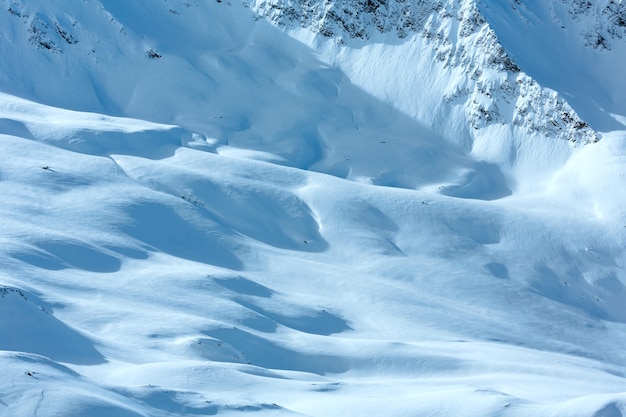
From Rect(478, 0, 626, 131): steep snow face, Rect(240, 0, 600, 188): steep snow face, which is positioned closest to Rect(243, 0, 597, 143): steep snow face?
Rect(240, 0, 600, 188): steep snow face

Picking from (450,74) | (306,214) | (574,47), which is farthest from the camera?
(574,47)

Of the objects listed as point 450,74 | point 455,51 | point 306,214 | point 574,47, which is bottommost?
point 306,214

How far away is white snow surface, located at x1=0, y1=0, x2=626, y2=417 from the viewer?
48.1 feet

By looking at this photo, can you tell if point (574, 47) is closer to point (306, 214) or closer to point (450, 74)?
point (450, 74)

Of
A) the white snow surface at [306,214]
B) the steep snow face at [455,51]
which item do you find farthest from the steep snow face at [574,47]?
the steep snow face at [455,51]

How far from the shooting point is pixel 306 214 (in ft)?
88.0

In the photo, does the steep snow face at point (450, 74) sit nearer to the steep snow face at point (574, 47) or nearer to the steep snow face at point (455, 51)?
the steep snow face at point (455, 51)

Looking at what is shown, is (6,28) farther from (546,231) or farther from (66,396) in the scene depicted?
(66,396)

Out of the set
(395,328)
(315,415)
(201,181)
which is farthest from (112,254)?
(315,415)

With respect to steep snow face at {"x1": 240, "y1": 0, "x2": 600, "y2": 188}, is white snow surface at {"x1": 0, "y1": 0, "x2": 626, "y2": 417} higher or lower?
lower

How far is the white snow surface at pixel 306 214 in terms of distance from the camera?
14664mm

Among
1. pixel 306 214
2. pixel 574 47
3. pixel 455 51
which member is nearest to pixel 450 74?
pixel 455 51

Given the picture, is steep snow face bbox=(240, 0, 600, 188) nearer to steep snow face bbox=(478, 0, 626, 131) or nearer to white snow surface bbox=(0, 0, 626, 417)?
white snow surface bbox=(0, 0, 626, 417)

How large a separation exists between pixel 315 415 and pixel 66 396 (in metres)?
4.16
